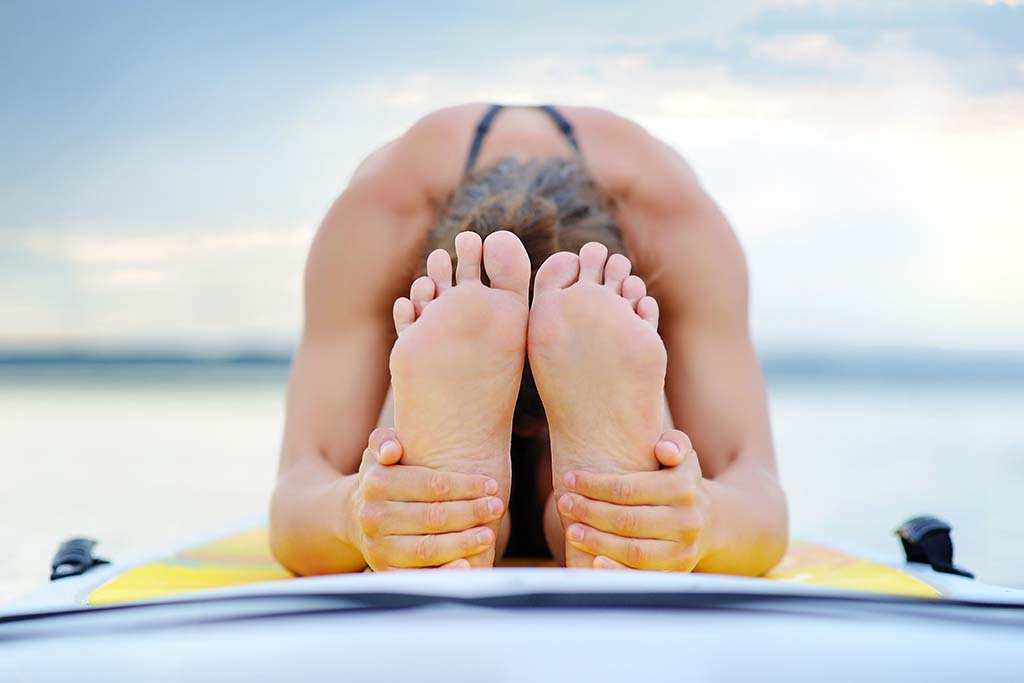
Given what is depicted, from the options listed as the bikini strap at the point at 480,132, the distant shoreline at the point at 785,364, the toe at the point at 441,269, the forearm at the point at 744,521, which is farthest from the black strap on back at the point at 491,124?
the distant shoreline at the point at 785,364

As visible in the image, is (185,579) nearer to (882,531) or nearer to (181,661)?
(181,661)

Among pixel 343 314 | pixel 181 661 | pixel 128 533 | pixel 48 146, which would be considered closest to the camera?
pixel 181 661

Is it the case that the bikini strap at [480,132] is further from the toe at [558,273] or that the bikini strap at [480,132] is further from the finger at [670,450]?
the finger at [670,450]

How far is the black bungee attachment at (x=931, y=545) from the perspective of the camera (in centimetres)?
129

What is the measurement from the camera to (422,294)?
0.98 metres

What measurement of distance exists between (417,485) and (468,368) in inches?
4.8

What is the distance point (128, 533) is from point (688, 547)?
5.99 feet

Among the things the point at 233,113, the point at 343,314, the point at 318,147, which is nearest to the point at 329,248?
the point at 343,314

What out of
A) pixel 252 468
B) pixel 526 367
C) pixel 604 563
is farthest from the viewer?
pixel 252 468

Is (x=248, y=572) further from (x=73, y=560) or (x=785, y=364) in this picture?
(x=785, y=364)

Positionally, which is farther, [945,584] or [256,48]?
[256,48]

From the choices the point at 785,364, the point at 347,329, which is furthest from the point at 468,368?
the point at 785,364

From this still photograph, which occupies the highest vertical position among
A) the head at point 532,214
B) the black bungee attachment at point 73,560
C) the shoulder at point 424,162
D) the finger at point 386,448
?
the shoulder at point 424,162

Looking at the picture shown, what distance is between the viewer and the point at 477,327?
91 cm
